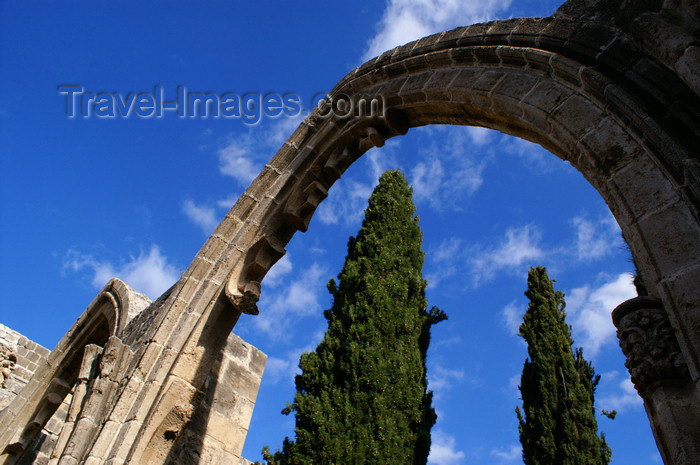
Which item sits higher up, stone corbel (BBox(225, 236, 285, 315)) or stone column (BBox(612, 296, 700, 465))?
stone corbel (BBox(225, 236, 285, 315))

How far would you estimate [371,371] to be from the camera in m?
6.65

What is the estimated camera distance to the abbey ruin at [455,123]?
184 cm

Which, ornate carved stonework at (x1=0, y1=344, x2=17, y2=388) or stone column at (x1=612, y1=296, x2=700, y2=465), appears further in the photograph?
ornate carved stonework at (x1=0, y1=344, x2=17, y2=388)

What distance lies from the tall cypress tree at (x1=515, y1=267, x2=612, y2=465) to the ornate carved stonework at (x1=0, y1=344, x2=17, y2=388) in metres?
9.24

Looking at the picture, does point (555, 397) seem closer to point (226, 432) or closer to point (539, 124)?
point (226, 432)

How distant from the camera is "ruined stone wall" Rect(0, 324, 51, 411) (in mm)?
8625

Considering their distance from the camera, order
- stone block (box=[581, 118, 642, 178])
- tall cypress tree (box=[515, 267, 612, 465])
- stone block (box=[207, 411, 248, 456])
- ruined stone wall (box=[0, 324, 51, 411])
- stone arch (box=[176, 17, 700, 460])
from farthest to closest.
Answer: ruined stone wall (box=[0, 324, 51, 411]), tall cypress tree (box=[515, 267, 612, 465]), stone block (box=[207, 411, 248, 456]), stone block (box=[581, 118, 642, 178]), stone arch (box=[176, 17, 700, 460])

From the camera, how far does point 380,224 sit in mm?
9438

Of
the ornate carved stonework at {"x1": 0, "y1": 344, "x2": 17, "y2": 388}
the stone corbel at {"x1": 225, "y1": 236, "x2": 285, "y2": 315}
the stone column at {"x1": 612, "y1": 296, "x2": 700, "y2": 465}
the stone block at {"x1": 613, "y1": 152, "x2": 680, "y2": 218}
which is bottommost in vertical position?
the stone column at {"x1": 612, "y1": 296, "x2": 700, "y2": 465}

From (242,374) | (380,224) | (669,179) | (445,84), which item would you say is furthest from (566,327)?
(669,179)

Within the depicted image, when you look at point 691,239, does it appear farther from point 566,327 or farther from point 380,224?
point 566,327

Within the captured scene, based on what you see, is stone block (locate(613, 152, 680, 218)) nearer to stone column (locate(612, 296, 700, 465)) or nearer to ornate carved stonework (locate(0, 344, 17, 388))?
stone column (locate(612, 296, 700, 465))

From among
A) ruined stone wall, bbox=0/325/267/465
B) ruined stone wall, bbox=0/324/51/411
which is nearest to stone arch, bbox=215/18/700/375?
ruined stone wall, bbox=0/325/267/465

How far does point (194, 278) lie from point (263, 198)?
106cm
